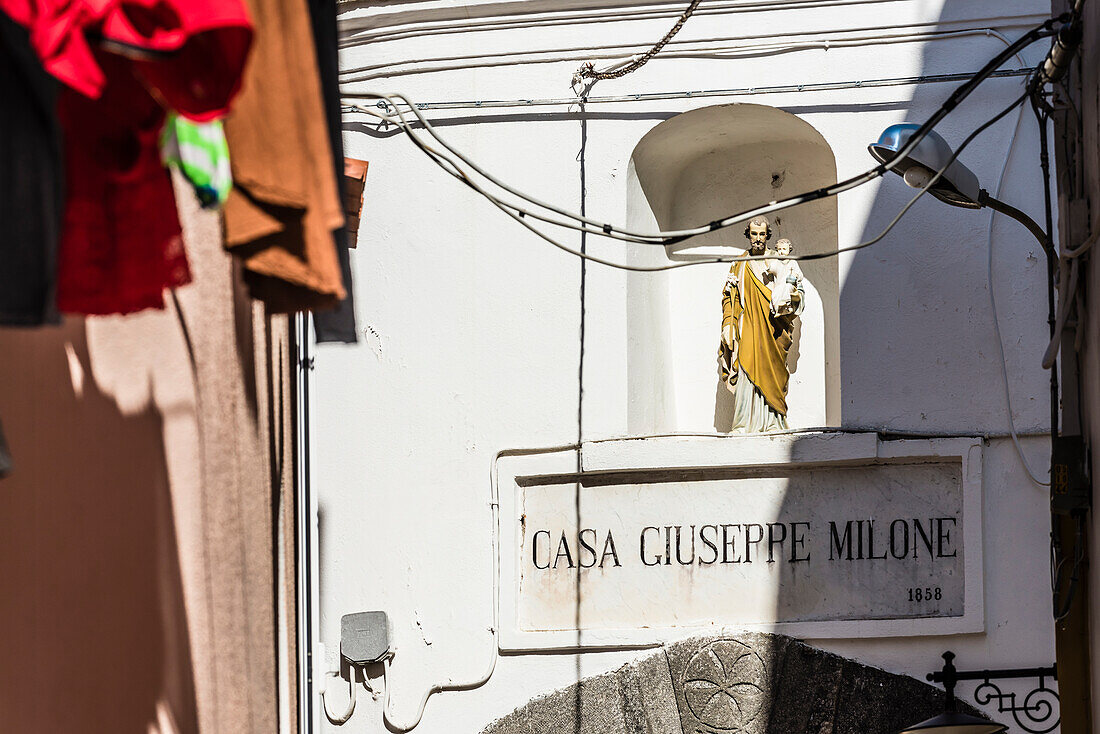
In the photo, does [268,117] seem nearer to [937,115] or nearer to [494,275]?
[937,115]

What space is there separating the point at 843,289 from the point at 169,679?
210 inches

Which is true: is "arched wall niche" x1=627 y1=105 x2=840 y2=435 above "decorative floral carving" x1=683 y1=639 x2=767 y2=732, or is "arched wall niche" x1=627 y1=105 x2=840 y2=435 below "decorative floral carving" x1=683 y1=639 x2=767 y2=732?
above

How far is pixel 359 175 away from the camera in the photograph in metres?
7.94

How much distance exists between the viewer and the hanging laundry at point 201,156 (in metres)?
3.40

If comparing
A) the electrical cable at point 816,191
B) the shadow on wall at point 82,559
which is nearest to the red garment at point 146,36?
the shadow on wall at point 82,559

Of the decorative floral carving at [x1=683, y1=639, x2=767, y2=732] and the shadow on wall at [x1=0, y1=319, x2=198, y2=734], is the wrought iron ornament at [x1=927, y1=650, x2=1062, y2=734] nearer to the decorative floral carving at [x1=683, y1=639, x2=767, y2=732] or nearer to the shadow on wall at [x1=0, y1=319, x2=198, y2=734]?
the decorative floral carving at [x1=683, y1=639, x2=767, y2=732]

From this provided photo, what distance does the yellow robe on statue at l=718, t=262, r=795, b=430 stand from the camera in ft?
31.2

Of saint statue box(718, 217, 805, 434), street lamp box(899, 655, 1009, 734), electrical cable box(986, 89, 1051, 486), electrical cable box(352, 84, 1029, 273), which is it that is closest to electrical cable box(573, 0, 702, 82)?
saint statue box(718, 217, 805, 434)

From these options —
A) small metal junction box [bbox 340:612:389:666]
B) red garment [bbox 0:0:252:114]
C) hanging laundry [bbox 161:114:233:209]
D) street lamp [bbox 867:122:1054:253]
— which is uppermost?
street lamp [bbox 867:122:1054:253]

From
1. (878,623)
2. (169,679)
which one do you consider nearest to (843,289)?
(878,623)

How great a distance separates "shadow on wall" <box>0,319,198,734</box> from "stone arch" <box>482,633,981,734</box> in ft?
14.2

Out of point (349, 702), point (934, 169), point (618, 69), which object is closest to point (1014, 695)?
point (934, 169)

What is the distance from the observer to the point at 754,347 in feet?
31.6

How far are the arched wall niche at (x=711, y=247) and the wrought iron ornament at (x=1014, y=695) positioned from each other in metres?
1.79
